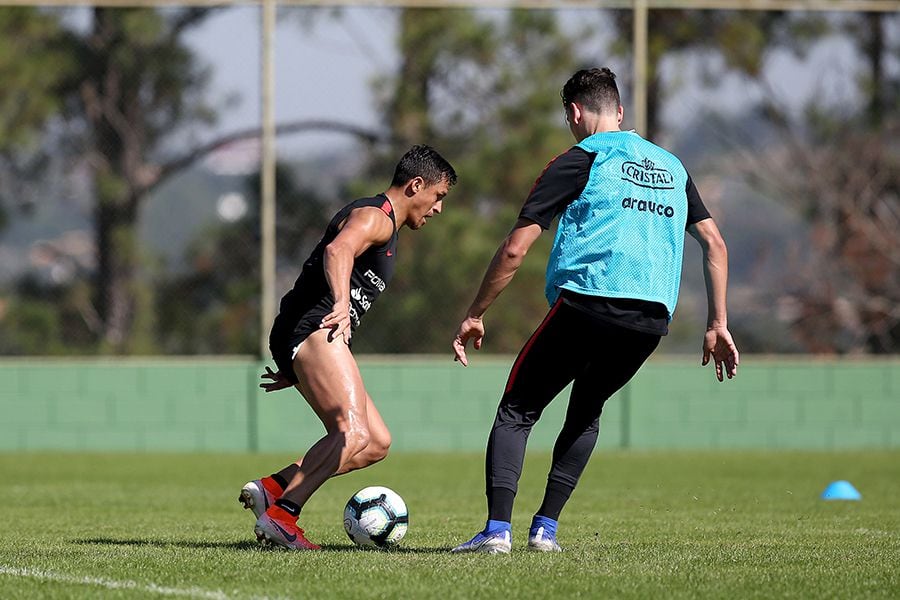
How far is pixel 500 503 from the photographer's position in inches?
264

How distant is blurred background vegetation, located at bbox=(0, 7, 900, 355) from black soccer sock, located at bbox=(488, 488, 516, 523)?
31.1ft

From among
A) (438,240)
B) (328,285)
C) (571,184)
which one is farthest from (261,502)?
(438,240)

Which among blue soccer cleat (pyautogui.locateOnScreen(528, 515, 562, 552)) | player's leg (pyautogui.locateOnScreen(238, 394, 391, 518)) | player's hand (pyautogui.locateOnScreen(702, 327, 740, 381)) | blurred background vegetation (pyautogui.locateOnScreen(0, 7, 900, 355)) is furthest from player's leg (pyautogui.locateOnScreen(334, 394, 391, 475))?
A: blurred background vegetation (pyautogui.locateOnScreen(0, 7, 900, 355))

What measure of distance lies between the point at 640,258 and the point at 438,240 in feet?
31.7

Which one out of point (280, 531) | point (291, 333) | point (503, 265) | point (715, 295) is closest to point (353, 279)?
point (291, 333)

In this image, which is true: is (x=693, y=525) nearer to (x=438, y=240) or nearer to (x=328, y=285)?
(x=328, y=285)

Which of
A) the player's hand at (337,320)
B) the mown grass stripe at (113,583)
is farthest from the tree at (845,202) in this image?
the mown grass stripe at (113,583)

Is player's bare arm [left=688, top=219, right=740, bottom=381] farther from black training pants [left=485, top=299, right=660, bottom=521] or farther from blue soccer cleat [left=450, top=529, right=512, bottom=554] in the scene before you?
blue soccer cleat [left=450, top=529, right=512, bottom=554]

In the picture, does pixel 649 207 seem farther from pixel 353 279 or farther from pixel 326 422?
pixel 326 422

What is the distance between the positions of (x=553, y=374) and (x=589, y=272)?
0.50 meters

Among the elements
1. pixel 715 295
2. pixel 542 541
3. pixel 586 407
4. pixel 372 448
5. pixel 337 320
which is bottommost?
pixel 542 541

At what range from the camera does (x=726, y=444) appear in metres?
16.5

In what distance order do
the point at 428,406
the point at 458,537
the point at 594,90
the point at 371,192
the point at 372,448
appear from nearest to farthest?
1. the point at 594,90
2. the point at 372,448
3. the point at 458,537
4. the point at 371,192
5. the point at 428,406

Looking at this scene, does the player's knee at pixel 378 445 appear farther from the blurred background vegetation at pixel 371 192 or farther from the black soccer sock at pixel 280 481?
the blurred background vegetation at pixel 371 192
